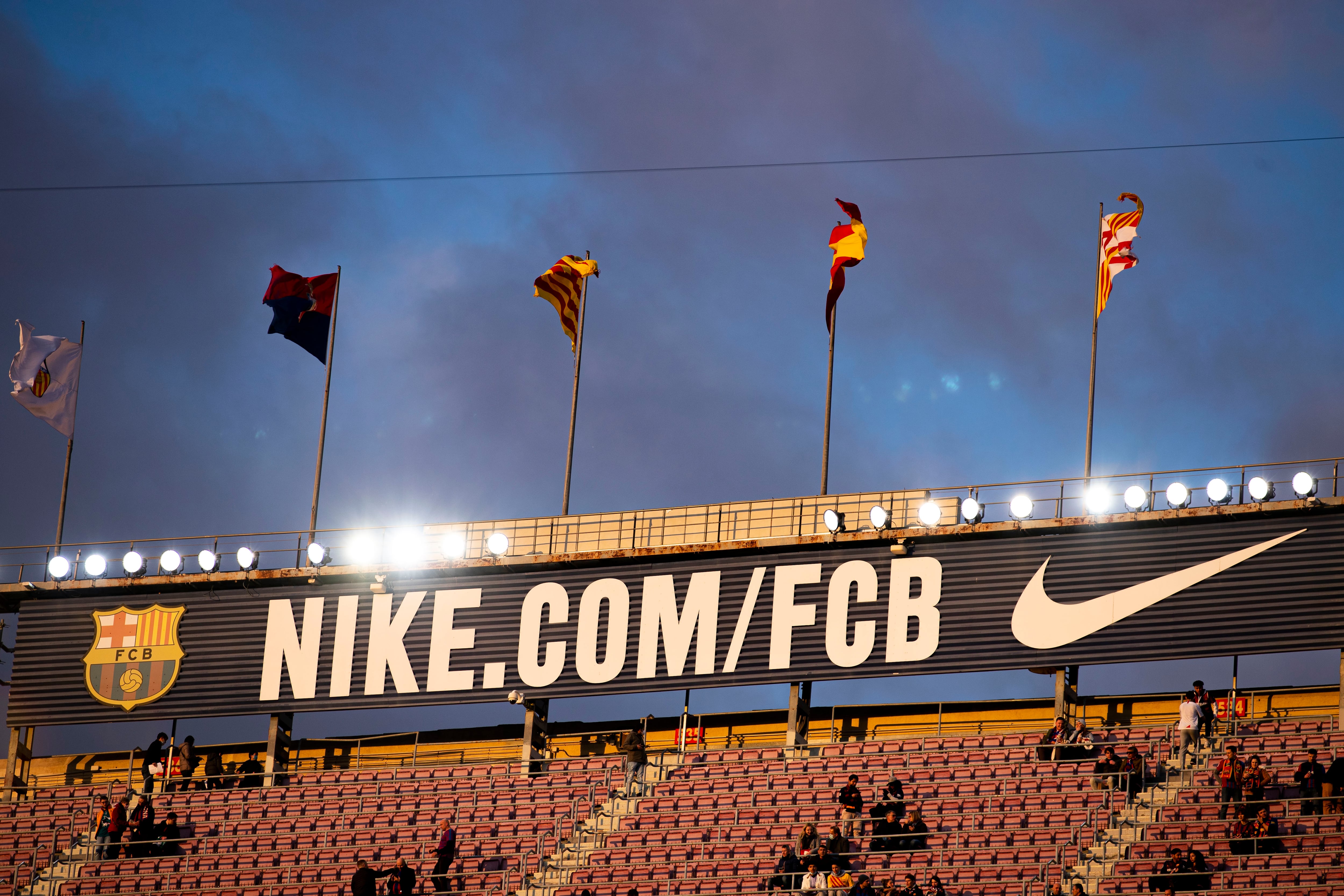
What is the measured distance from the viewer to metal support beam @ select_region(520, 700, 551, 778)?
3978cm

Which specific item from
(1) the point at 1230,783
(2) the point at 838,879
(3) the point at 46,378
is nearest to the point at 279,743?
(3) the point at 46,378

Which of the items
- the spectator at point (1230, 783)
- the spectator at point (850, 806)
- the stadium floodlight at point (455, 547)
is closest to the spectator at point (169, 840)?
the stadium floodlight at point (455, 547)

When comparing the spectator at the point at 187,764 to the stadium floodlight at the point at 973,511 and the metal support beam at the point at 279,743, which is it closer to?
the metal support beam at the point at 279,743

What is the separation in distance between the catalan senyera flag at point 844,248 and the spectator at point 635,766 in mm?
9453

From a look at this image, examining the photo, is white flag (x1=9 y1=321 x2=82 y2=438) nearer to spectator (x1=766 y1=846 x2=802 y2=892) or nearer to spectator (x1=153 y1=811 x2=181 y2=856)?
spectator (x1=153 y1=811 x2=181 y2=856)

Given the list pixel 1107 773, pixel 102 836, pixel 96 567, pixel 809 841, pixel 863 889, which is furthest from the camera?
pixel 96 567

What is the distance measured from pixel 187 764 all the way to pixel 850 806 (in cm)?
1490

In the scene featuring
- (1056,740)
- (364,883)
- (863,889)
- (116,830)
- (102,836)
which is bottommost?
(364,883)

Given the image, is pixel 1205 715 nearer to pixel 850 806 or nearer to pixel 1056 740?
pixel 1056 740

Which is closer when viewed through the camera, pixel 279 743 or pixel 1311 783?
pixel 1311 783

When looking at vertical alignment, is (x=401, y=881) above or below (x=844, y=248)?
below

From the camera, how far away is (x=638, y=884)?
33406mm

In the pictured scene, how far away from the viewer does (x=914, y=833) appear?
108 feet

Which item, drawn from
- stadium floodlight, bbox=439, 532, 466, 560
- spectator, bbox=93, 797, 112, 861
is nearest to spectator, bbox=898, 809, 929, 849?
stadium floodlight, bbox=439, 532, 466, 560
